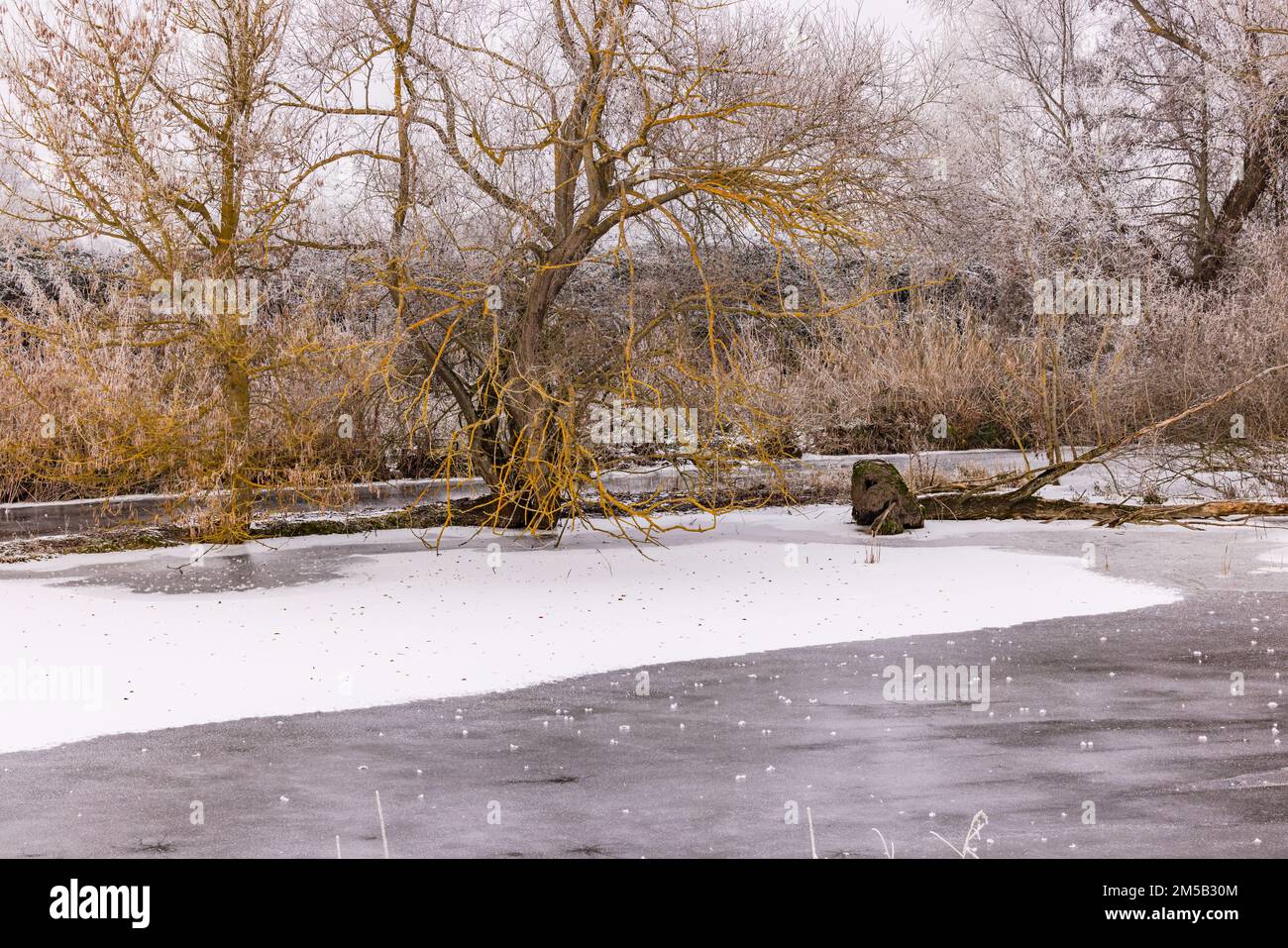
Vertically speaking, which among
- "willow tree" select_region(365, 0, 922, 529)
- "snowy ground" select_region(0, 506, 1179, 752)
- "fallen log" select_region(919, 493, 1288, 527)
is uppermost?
"willow tree" select_region(365, 0, 922, 529)

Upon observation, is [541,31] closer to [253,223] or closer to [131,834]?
[253,223]

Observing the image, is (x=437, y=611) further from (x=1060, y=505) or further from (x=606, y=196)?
(x=1060, y=505)

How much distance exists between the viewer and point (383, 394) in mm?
11281

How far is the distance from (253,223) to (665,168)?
3586 millimetres

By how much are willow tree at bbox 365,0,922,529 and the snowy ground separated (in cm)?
72

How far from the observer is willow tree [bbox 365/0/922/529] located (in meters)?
8.66

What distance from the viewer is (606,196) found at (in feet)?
30.5

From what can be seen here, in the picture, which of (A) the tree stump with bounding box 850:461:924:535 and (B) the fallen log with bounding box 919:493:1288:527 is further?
(A) the tree stump with bounding box 850:461:924:535

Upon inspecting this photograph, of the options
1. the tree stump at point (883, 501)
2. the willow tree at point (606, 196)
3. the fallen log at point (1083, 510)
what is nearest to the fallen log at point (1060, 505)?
the fallen log at point (1083, 510)

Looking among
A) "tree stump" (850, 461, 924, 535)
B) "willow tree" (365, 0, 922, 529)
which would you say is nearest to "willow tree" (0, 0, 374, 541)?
Result: "willow tree" (365, 0, 922, 529)

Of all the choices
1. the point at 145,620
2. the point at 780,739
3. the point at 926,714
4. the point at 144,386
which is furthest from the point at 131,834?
the point at 144,386

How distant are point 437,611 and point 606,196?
3363 millimetres

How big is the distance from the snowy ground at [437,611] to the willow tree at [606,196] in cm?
72

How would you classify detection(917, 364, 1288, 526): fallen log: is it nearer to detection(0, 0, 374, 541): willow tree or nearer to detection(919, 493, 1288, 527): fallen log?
detection(919, 493, 1288, 527): fallen log
